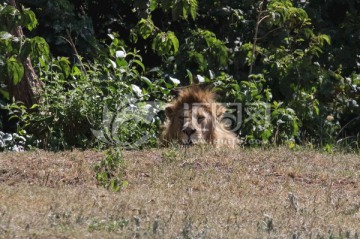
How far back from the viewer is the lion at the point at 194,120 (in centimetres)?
1194

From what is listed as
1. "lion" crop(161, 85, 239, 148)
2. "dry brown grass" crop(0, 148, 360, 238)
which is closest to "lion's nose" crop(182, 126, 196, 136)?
"lion" crop(161, 85, 239, 148)

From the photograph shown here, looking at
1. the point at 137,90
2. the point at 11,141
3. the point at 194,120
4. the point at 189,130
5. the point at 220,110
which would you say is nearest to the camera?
the point at 11,141

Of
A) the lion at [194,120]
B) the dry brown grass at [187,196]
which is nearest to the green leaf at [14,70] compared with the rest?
the dry brown grass at [187,196]

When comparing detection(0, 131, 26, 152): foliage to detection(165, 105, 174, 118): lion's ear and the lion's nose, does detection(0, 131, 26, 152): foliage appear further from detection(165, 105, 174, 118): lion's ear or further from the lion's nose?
the lion's nose

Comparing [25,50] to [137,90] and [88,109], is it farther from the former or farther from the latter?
[137,90]

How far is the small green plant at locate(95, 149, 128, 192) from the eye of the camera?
9.10m

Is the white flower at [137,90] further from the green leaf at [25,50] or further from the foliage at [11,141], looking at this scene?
the green leaf at [25,50]

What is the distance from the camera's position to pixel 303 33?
13688mm

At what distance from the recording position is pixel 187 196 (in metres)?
8.80

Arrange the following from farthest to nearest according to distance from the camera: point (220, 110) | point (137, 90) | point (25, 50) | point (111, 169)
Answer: point (220, 110) < point (137, 90) < point (25, 50) < point (111, 169)

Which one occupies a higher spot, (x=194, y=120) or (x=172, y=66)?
(x=172, y=66)

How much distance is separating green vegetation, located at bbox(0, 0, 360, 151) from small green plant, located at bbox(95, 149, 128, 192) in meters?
1.71

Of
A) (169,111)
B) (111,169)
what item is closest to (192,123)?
(169,111)

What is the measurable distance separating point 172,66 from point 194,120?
1.38 meters
